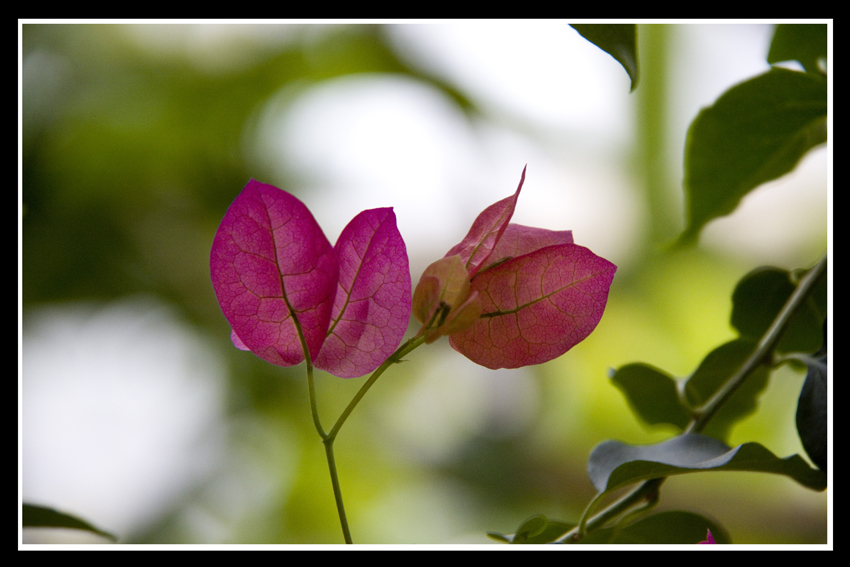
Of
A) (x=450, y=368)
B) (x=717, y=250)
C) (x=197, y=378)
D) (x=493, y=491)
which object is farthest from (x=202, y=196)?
(x=717, y=250)

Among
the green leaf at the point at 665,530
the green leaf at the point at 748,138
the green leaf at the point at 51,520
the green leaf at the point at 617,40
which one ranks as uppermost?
the green leaf at the point at 617,40

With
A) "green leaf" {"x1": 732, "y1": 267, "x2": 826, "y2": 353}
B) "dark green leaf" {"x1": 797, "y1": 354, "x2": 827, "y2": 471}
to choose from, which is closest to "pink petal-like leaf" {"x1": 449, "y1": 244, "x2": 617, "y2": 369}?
"dark green leaf" {"x1": 797, "y1": 354, "x2": 827, "y2": 471}

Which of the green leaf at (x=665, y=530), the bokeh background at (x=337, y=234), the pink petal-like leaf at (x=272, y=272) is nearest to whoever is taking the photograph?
the pink petal-like leaf at (x=272, y=272)

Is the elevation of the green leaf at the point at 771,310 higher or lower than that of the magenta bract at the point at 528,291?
lower

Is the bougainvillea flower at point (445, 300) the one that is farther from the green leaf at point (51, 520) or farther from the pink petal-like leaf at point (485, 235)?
the green leaf at point (51, 520)

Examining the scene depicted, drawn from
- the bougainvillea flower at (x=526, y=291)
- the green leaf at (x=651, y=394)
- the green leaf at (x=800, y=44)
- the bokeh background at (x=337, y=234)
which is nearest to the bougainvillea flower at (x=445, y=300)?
the bougainvillea flower at (x=526, y=291)

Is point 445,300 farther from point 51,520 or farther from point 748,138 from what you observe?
point 748,138
